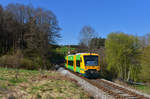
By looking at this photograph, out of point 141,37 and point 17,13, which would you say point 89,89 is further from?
point 17,13

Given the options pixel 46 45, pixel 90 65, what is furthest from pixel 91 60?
pixel 46 45

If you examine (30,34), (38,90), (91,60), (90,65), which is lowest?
(38,90)

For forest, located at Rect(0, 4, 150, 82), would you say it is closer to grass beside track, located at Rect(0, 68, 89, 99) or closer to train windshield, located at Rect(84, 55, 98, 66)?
train windshield, located at Rect(84, 55, 98, 66)

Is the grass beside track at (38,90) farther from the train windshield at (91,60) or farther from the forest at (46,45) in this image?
the forest at (46,45)

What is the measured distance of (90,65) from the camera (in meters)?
19.9

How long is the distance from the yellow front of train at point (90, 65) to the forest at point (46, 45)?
1148cm

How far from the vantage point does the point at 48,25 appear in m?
38.9

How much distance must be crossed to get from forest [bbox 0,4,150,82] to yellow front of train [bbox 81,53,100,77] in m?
11.5

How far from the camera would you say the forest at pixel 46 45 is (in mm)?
32344

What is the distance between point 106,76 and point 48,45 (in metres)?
14.7

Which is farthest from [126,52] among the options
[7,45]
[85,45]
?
[7,45]

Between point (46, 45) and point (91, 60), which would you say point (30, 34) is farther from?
point (91, 60)

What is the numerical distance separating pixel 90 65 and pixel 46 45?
21225 mm

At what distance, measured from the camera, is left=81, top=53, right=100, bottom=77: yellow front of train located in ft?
64.2
